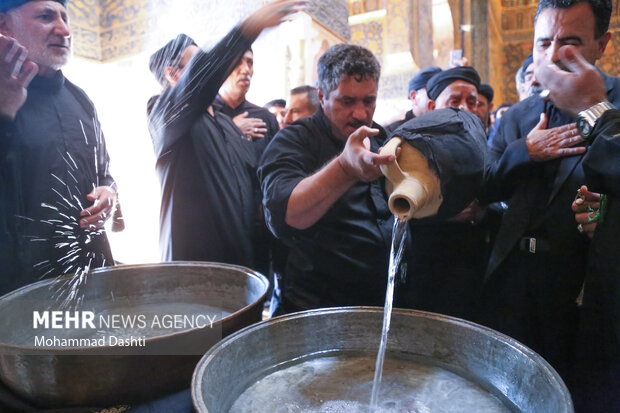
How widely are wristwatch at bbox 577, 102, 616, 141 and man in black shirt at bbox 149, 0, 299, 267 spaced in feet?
3.89

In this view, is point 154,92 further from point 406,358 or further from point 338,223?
point 406,358

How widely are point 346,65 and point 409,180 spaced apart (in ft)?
1.96

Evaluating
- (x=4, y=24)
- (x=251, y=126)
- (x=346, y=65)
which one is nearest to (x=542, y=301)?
(x=346, y=65)

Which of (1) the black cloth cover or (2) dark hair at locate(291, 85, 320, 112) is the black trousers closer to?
(1) the black cloth cover

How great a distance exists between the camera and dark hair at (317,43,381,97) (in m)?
1.28

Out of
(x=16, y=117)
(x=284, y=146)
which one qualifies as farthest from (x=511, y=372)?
(x=16, y=117)

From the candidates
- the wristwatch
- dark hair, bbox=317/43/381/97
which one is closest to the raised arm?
dark hair, bbox=317/43/381/97

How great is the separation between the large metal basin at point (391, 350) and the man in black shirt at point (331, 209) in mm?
347

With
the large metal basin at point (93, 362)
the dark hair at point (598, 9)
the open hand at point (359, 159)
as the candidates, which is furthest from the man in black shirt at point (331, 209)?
the dark hair at point (598, 9)

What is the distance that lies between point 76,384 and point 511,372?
2.38 feet

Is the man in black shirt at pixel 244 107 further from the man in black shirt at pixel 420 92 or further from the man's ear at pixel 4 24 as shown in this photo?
the man's ear at pixel 4 24

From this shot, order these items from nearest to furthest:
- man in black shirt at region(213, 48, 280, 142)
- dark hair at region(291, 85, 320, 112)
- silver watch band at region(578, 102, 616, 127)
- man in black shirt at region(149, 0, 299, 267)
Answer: silver watch band at region(578, 102, 616, 127) → man in black shirt at region(149, 0, 299, 267) → man in black shirt at region(213, 48, 280, 142) → dark hair at region(291, 85, 320, 112)

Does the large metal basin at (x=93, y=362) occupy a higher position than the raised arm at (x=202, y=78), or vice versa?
the raised arm at (x=202, y=78)

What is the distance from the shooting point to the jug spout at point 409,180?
2.71ft
